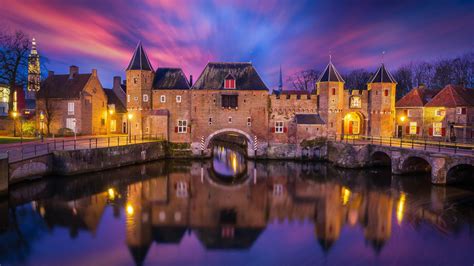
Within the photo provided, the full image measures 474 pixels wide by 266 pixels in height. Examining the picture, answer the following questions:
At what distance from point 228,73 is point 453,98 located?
75.5 ft

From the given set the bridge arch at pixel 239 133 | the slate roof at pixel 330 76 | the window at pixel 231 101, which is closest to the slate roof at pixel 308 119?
the slate roof at pixel 330 76

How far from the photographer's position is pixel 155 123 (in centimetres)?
3269

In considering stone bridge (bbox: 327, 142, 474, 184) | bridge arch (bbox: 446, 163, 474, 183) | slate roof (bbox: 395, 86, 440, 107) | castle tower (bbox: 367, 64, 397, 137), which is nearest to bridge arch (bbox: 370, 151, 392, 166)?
stone bridge (bbox: 327, 142, 474, 184)

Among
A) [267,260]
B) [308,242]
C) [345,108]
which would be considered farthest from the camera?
[345,108]

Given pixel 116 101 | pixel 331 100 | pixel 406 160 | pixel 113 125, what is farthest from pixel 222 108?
pixel 406 160

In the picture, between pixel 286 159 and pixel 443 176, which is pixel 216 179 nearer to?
pixel 286 159

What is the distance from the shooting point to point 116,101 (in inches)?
A: 1633

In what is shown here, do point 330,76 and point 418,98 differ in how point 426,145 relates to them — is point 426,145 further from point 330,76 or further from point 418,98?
point 418,98

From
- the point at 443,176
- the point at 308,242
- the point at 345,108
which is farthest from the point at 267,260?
the point at 345,108

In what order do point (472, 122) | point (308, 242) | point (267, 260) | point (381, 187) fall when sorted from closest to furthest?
1. point (267, 260)
2. point (308, 242)
3. point (381, 187)
4. point (472, 122)

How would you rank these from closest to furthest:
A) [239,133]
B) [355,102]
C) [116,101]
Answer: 1. [239,133]
2. [355,102]
3. [116,101]

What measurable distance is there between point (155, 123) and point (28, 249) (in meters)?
21.4

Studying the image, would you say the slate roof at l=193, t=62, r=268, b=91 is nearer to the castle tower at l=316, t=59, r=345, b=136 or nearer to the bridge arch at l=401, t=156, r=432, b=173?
the castle tower at l=316, t=59, r=345, b=136

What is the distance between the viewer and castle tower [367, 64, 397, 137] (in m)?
33.8
